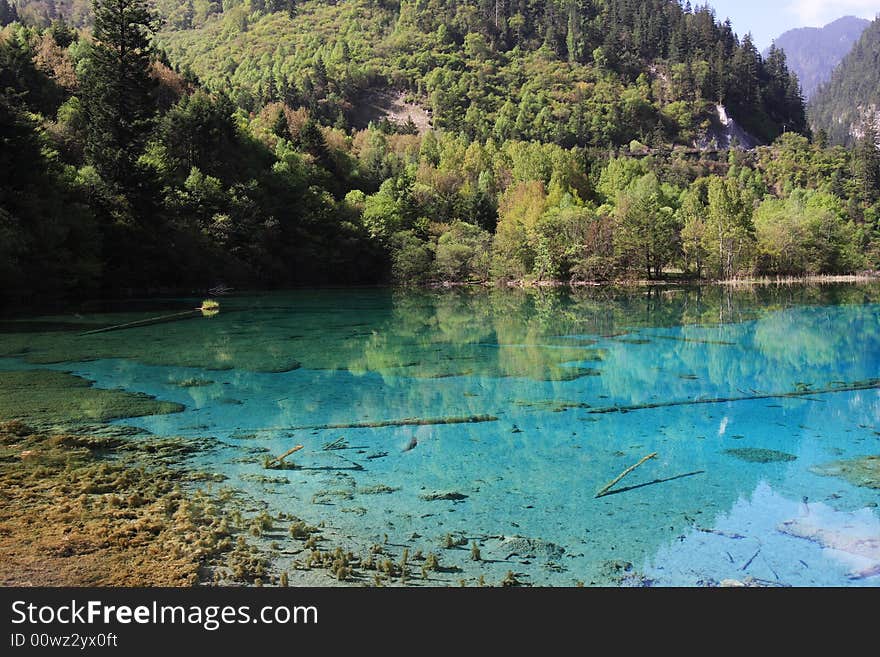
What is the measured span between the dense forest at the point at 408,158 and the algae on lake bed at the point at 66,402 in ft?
67.4

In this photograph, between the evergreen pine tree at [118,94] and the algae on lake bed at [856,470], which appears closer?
the algae on lake bed at [856,470]

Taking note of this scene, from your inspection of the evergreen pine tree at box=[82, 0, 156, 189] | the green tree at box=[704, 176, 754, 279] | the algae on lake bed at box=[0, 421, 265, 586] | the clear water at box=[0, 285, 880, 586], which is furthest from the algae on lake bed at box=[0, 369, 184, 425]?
the green tree at box=[704, 176, 754, 279]

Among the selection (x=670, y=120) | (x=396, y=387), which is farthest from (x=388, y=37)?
(x=396, y=387)

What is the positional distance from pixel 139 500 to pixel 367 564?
352 cm

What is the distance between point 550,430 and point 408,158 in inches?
3823

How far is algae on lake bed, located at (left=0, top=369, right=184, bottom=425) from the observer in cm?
1427

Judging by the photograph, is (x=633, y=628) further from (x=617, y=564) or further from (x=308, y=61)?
(x=308, y=61)

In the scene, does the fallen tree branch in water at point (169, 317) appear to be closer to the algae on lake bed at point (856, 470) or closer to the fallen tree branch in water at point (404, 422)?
the fallen tree branch in water at point (404, 422)

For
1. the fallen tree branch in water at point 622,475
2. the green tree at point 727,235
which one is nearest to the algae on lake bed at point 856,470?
the fallen tree branch in water at point 622,475

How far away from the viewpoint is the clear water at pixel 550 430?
8.12m

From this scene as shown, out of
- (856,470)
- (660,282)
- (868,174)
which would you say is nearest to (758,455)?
(856,470)

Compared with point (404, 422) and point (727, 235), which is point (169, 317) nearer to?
point (404, 422)

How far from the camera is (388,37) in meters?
181

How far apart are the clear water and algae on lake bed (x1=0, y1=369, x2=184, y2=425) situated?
0.80m
